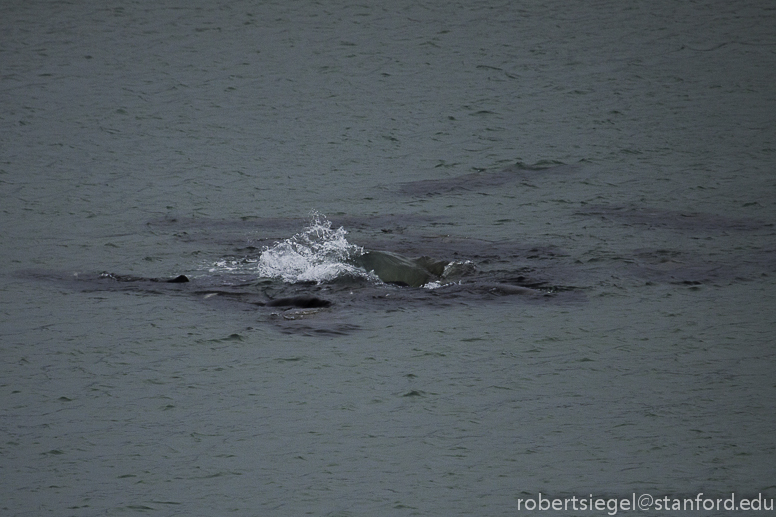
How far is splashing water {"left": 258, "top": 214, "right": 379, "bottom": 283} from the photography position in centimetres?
570

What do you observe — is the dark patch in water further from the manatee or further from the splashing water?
the splashing water

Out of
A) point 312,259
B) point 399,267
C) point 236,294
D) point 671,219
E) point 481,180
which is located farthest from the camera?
point 481,180

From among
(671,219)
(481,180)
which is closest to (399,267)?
(671,219)

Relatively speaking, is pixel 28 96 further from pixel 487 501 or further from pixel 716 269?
pixel 487 501

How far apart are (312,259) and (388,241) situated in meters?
0.65

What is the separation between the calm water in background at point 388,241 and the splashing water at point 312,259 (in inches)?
10.0

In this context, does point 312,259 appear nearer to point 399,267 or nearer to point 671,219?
point 399,267

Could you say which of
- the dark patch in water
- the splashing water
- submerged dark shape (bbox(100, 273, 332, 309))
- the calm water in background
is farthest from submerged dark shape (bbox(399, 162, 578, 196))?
submerged dark shape (bbox(100, 273, 332, 309))

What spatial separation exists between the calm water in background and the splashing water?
0.84 ft

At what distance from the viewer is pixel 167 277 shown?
5.77 m

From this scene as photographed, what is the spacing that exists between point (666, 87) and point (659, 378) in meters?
6.46

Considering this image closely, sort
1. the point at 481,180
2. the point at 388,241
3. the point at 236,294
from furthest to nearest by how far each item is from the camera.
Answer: the point at 481,180 → the point at 388,241 → the point at 236,294

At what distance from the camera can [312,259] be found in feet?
19.5

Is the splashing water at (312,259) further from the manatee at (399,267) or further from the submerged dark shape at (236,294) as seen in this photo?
the submerged dark shape at (236,294)
